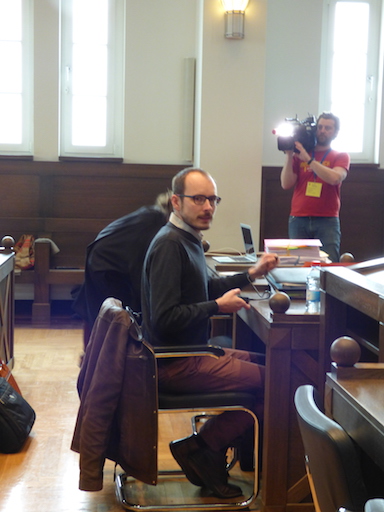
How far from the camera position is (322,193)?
15.3 ft

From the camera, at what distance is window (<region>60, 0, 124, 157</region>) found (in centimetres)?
596

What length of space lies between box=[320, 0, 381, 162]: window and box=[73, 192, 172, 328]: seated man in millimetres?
3183

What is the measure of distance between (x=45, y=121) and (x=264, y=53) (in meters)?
1.91

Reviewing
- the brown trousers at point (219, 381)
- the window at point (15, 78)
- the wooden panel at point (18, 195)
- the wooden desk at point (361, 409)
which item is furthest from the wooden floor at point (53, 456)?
the window at point (15, 78)

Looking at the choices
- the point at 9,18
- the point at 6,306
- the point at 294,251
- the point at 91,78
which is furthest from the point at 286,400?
the point at 9,18

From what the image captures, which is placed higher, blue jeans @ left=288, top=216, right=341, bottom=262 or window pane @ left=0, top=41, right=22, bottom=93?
window pane @ left=0, top=41, right=22, bottom=93

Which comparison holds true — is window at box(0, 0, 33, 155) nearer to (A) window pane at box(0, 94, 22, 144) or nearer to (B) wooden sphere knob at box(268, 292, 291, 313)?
(A) window pane at box(0, 94, 22, 144)

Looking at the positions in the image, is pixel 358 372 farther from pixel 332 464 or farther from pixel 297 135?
pixel 297 135

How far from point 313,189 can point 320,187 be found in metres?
0.05

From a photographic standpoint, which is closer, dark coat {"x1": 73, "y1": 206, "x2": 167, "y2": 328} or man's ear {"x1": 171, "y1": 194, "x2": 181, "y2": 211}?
man's ear {"x1": 171, "y1": 194, "x2": 181, "y2": 211}

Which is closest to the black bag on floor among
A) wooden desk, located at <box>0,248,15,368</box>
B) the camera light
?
wooden desk, located at <box>0,248,15,368</box>

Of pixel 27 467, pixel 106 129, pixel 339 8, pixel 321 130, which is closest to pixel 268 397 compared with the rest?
pixel 27 467

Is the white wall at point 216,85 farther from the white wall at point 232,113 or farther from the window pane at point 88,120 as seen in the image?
the window pane at point 88,120

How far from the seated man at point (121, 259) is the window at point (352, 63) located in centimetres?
318
